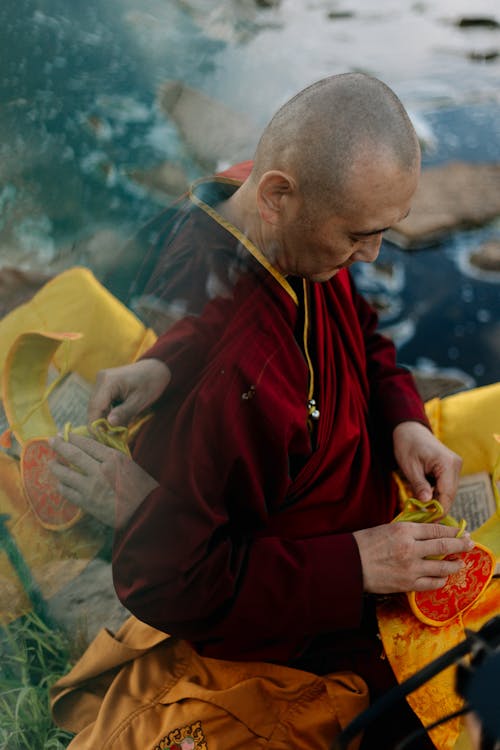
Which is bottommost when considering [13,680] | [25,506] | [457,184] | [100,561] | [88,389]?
[457,184]

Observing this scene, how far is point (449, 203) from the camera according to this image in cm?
354

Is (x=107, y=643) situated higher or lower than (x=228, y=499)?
lower

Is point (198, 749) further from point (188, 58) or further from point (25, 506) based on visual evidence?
point (188, 58)

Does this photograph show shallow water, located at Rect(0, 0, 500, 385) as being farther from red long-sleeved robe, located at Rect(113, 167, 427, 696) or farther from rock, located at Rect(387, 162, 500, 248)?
red long-sleeved robe, located at Rect(113, 167, 427, 696)

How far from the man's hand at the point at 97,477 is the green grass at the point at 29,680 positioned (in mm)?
262

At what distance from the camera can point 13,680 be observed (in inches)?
48.8

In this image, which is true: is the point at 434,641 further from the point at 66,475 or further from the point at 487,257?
the point at 487,257

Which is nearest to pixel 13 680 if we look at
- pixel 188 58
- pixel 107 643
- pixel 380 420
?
pixel 107 643

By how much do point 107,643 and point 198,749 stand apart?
25cm

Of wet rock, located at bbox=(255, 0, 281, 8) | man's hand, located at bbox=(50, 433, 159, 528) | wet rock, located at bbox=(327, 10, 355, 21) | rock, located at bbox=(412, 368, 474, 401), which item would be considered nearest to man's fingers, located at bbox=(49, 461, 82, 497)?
man's hand, located at bbox=(50, 433, 159, 528)

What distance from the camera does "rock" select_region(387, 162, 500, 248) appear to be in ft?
11.2

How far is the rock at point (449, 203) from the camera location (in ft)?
11.2

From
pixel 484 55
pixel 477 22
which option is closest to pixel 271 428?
pixel 484 55

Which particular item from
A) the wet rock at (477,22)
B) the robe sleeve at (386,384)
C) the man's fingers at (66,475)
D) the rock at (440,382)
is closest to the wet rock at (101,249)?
the man's fingers at (66,475)
